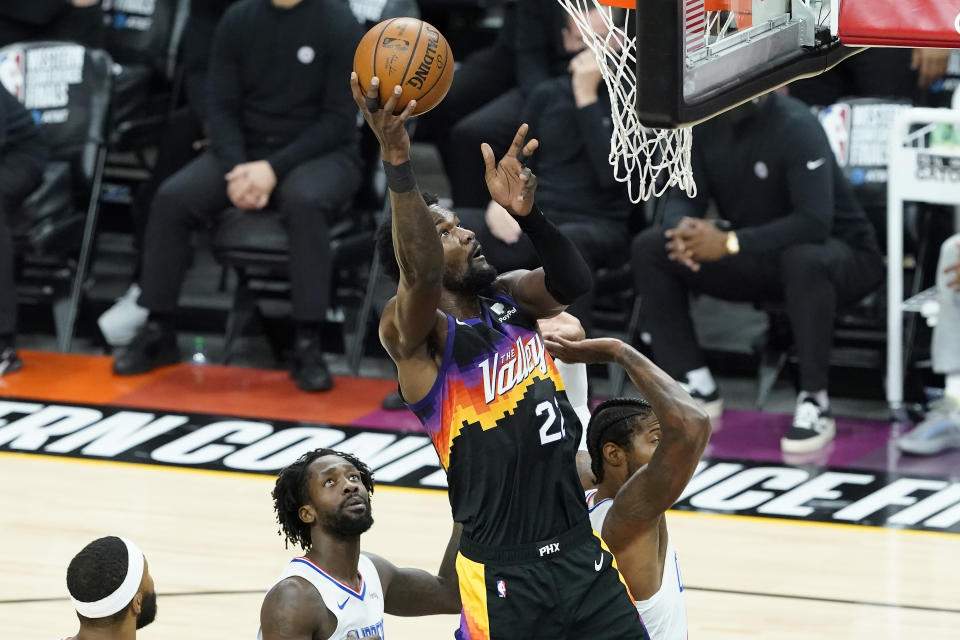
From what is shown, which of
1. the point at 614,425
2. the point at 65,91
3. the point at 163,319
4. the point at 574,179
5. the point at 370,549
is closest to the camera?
the point at 614,425

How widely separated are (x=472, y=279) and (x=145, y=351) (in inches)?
191

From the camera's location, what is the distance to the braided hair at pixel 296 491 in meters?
4.73

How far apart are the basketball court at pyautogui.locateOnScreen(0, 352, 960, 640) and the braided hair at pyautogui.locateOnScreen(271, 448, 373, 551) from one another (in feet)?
3.82

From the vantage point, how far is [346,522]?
4.64m

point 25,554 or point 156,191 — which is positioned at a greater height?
point 156,191

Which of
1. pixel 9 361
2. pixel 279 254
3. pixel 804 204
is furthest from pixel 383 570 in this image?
pixel 9 361

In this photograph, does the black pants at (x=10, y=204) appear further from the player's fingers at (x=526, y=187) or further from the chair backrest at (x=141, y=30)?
the player's fingers at (x=526, y=187)

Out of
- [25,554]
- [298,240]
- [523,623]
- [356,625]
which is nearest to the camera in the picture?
[523,623]

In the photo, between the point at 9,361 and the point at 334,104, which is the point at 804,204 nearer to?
the point at 334,104

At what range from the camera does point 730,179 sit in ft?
26.5

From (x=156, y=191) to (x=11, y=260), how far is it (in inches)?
35.4

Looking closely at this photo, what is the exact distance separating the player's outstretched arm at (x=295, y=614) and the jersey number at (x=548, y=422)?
89 cm

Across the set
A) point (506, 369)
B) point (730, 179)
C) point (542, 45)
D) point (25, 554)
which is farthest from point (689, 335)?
point (506, 369)

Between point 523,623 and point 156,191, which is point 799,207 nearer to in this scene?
point 156,191
